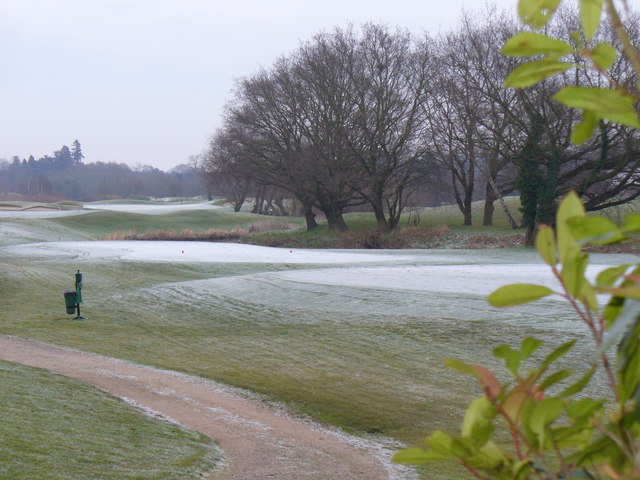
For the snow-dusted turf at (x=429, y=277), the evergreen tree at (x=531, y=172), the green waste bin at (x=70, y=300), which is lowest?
the green waste bin at (x=70, y=300)

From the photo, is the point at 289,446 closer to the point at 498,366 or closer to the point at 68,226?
the point at 498,366

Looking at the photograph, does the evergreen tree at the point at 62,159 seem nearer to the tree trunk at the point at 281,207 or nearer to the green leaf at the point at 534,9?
the tree trunk at the point at 281,207

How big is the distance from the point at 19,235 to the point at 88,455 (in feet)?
117

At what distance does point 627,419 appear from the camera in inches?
24.6

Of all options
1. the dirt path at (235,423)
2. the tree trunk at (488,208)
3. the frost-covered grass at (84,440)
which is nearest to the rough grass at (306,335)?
the dirt path at (235,423)

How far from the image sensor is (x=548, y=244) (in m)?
0.73

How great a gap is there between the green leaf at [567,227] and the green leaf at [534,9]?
0.18 metres

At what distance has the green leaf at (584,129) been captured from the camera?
0.80 metres

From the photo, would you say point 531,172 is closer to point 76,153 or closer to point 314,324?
point 314,324

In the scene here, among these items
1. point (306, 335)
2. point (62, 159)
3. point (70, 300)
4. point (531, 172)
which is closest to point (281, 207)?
point (531, 172)

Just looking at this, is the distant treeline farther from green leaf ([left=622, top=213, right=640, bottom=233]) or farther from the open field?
green leaf ([left=622, top=213, right=640, bottom=233])

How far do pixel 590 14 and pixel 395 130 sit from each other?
41413 mm

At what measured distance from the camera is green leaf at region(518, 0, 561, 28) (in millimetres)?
728

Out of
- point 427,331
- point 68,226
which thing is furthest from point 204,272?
point 68,226
